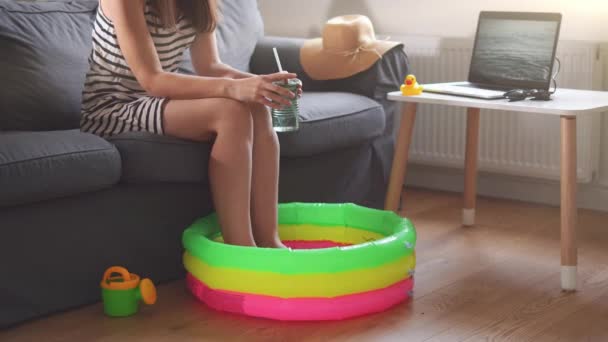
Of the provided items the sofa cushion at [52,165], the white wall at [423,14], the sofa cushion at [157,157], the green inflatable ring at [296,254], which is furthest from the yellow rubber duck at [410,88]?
the sofa cushion at [52,165]

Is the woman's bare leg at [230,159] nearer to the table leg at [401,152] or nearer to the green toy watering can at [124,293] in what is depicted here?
the green toy watering can at [124,293]

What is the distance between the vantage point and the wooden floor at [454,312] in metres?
2.01

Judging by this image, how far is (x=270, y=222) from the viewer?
7.50ft

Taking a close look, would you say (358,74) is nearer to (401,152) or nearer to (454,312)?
(401,152)

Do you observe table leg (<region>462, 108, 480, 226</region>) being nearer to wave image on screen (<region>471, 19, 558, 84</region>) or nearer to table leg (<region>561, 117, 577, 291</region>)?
wave image on screen (<region>471, 19, 558, 84</region>)

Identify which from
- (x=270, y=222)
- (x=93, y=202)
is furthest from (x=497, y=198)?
(x=93, y=202)

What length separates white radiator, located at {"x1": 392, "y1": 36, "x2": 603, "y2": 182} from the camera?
3.04 meters

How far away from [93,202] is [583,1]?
1.81 meters

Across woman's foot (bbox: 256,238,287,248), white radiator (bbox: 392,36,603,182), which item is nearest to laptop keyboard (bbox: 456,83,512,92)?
white radiator (bbox: 392,36,603,182)

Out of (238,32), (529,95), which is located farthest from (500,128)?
(238,32)

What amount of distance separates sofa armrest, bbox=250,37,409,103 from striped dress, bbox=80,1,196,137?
70 cm

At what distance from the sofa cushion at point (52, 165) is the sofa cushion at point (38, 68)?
33cm

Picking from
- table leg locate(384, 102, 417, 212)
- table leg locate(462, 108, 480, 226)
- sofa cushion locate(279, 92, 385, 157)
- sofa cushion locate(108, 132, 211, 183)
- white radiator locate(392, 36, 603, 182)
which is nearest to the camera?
sofa cushion locate(108, 132, 211, 183)

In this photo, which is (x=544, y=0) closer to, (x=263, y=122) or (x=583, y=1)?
(x=583, y=1)
